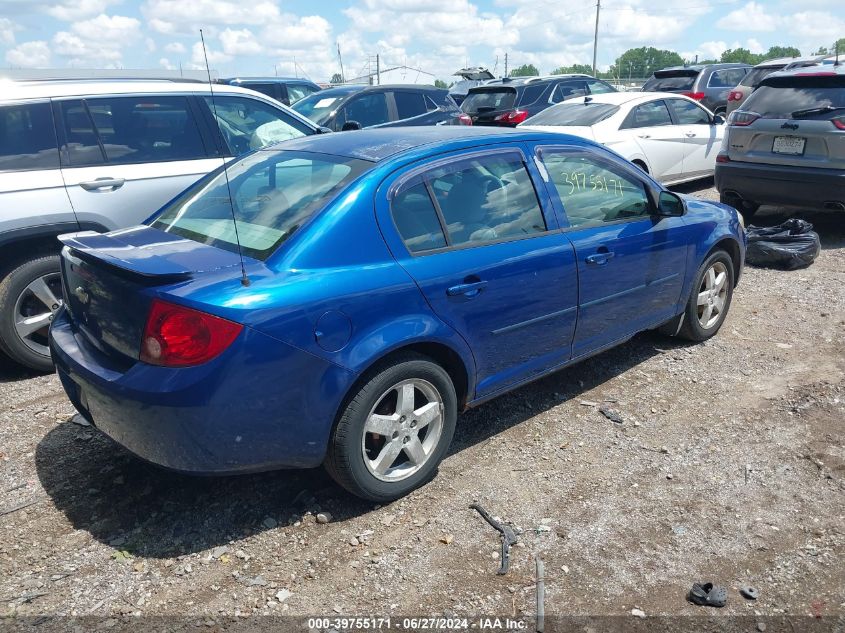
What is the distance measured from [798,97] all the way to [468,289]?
634cm

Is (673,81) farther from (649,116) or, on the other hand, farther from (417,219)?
(417,219)

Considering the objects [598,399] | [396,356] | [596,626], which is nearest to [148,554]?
[396,356]

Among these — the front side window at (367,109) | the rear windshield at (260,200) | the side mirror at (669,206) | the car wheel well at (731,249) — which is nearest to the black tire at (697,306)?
the car wheel well at (731,249)

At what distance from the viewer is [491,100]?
1377 centimetres

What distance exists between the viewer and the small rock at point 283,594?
2.78 m

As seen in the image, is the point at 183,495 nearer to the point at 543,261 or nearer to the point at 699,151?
the point at 543,261

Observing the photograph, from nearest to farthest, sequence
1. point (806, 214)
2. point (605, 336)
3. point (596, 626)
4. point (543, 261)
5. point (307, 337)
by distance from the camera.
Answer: point (596, 626), point (307, 337), point (543, 261), point (605, 336), point (806, 214)

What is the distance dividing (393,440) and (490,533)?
605 mm

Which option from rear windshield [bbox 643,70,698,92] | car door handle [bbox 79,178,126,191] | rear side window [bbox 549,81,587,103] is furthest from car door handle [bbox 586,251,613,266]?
rear windshield [bbox 643,70,698,92]

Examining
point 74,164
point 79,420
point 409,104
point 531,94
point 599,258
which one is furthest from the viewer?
point 531,94

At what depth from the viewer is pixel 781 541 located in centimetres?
311

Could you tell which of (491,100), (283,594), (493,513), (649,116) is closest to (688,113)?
(649,116)

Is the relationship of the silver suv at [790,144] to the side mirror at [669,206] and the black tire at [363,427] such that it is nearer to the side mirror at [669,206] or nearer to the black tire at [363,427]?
the side mirror at [669,206]

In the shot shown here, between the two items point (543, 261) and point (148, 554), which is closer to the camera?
point (148, 554)
